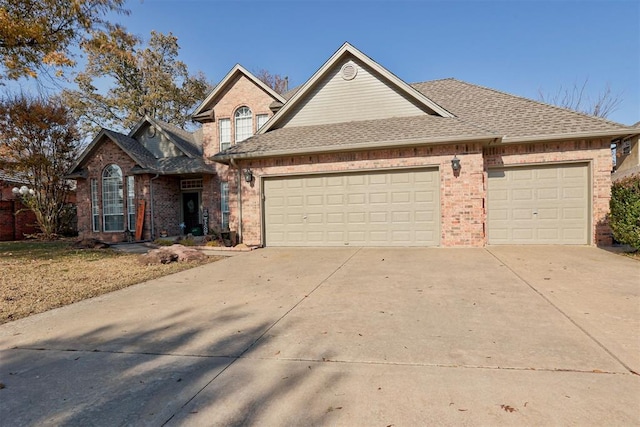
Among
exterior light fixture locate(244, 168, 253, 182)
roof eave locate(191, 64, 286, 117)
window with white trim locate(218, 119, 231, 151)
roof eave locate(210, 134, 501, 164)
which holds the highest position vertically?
roof eave locate(191, 64, 286, 117)

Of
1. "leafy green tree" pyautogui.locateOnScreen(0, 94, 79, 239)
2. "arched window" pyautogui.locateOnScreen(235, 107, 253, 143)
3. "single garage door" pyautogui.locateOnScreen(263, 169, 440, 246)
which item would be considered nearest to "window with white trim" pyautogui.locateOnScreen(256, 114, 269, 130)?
"arched window" pyautogui.locateOnScreen(235, 107, 253, 143)

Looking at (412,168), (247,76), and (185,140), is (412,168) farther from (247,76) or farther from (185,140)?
(185,140)

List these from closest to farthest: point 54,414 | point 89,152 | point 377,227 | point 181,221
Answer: point 54,414, point 377,227, point 89,152, point 181,221

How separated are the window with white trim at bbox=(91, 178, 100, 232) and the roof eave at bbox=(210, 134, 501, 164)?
28.9ft

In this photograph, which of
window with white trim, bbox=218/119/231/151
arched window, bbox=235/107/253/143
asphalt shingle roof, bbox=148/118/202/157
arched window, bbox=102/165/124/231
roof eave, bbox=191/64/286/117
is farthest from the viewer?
asphalt shingle roof, bbox=148/118/202/157

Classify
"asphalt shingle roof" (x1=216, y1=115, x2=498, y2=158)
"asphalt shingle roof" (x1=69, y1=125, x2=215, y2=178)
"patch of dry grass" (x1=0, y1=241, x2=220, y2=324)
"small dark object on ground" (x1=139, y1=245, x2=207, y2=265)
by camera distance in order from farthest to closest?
"asphalt shingle roof" (x1=69, y1=125, x2=215, y2=178), "asphalt shingle roof" (x1=216, y1=115, x2=498, y2=158), "small dark object on ground" (x1=139, y1=245, x2=207, y2=265), "patch of dry grass" (x1=0, y1=241, x2=220, y2=324)

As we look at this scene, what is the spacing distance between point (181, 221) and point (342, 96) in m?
10.2

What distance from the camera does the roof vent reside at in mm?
11875

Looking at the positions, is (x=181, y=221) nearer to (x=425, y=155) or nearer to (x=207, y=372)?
(x=425, y=155)

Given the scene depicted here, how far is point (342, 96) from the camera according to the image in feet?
39.7

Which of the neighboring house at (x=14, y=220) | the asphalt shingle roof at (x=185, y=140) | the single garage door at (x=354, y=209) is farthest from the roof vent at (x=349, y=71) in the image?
the neighboring house at (x=14, y=220)

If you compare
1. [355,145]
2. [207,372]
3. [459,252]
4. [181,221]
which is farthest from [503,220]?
[181,221]

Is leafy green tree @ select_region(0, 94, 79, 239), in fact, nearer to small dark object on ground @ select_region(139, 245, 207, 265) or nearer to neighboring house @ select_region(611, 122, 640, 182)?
small dark object on ground @ select_region(139, 245, 207, 265)

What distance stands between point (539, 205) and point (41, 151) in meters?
20.7
